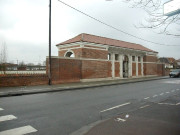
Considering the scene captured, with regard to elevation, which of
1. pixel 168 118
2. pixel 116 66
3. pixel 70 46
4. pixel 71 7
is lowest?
pixel 168 118

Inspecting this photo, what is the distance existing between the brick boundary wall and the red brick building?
156 centimetres

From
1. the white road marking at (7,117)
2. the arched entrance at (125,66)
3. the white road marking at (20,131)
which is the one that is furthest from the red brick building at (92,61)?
the white road marking at (20,131)

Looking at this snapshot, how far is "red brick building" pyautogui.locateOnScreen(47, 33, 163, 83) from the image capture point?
68.5 ft

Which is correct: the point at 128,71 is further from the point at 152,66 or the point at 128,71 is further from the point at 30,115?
the point at 30,115

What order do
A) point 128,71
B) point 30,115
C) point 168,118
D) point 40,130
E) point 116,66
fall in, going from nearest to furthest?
point 40,130
point 168,118
point 30,115
point 116,66
point 128,71

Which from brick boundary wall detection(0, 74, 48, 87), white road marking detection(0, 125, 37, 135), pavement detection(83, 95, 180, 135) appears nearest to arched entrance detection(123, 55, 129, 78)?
brick boundary wall detection(0, 74, 48, 87)

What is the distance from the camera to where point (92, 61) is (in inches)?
968

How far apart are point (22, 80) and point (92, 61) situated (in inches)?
424

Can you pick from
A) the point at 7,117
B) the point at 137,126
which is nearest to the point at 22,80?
the point at 7,117

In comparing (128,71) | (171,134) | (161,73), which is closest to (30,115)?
(171,134)

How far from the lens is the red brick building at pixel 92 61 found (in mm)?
20875

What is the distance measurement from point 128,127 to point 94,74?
19.6 meters

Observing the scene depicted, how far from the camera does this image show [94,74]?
2470cm

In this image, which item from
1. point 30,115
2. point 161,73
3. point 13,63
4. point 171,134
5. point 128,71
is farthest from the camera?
point 161,73
